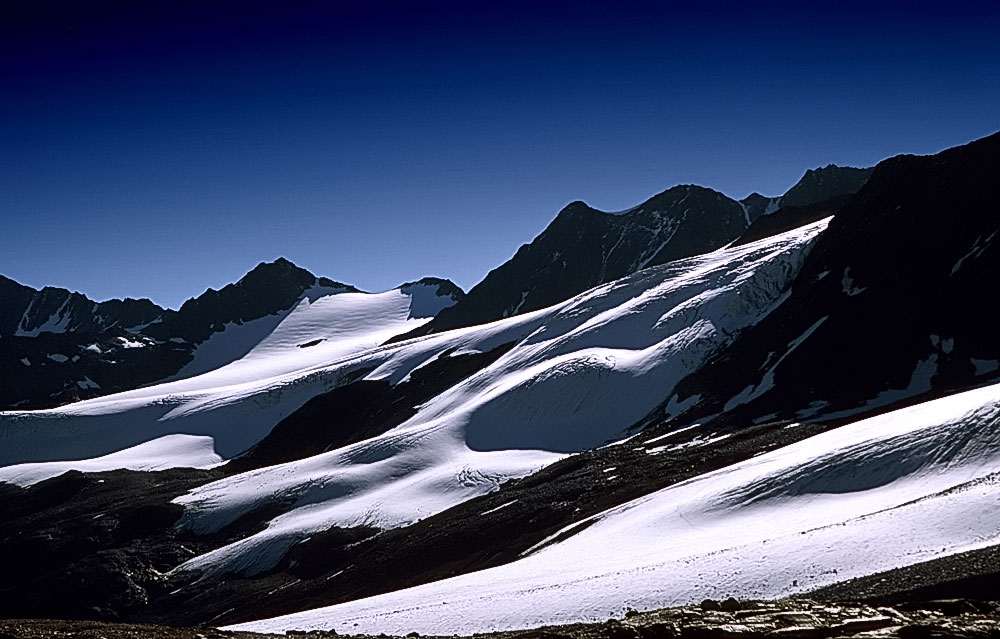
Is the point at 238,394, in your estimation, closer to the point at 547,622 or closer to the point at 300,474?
the point at 300,474

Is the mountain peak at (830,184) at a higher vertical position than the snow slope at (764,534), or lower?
higher

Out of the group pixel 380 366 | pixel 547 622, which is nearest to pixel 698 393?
pixel 547 622

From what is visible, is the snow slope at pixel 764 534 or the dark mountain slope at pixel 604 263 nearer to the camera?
the snow slope at pixel 764 534

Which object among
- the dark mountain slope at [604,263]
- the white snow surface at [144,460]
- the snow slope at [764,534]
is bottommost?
the snow slope at [764,534]

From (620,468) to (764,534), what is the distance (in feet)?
92.1

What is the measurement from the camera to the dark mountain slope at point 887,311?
63.5m

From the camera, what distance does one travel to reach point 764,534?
114 feet

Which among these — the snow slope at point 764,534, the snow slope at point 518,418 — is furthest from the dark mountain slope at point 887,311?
the snow slope at point 764,534

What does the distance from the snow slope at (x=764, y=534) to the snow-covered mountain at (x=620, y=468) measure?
177 millimetres

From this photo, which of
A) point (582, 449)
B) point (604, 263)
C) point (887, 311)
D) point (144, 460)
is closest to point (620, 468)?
point (582, 449)

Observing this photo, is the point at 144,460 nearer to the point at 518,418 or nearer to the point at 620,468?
the point at 518,418

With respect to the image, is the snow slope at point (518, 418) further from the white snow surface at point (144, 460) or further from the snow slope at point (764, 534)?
the white snow surface at point (144, 460)

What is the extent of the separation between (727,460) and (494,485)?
23.3 m

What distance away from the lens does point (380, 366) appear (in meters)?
132
